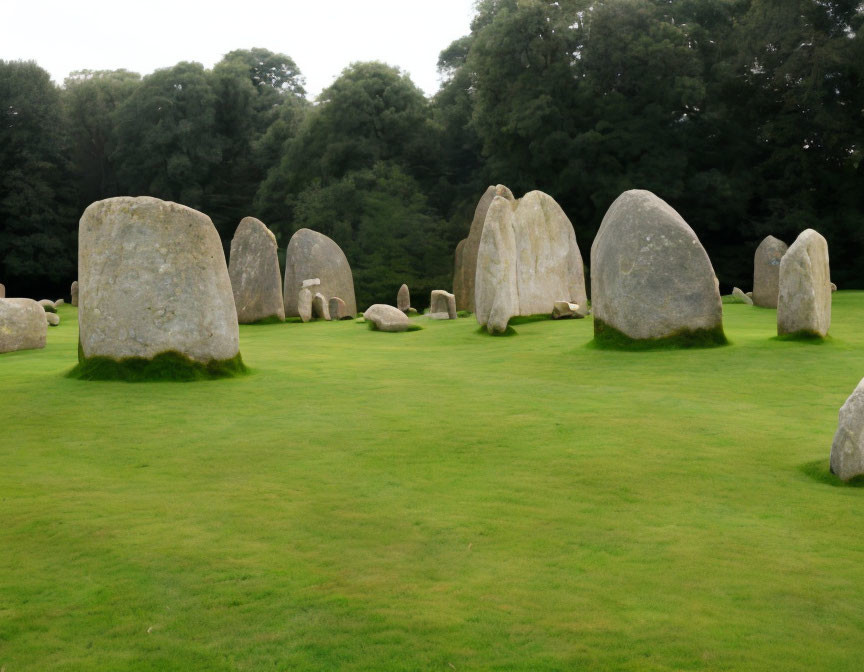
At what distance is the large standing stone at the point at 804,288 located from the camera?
11906 mm

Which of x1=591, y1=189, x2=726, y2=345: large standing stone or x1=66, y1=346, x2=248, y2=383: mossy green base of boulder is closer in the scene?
x1=66, y1=346, x2=248, y2=383: mossy green base of boulder

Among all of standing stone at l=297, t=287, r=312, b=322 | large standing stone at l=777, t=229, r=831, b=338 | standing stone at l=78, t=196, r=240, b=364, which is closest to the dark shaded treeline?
standing stone at l=297, t=287, r=312, b=322

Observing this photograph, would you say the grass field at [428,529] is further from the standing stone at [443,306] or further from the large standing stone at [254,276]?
the large standing stone at [254,276]

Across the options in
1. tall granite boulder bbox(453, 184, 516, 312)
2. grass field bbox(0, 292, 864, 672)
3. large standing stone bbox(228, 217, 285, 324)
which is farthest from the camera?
tall granite boulder bbox(453, 184, 516, 312)

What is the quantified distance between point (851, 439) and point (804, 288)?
6675 mm

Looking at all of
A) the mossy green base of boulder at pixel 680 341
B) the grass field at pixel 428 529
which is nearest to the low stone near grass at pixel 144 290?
the grass field at pixel 428 529

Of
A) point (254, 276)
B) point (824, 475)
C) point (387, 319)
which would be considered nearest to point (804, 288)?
point (824, 475)

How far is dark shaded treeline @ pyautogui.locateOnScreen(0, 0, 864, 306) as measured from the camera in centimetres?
2953

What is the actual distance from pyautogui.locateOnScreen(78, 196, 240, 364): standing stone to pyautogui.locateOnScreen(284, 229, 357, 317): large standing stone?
12.5 meters

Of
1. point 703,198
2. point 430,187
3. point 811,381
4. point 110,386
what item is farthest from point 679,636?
point 430,187

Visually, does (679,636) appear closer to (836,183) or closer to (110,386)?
(110,386)

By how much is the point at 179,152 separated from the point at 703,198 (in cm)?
2113

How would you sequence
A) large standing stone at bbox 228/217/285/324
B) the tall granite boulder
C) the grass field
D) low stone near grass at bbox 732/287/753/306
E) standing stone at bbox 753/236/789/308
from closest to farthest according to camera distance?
the grass field < standing stone at bbox 753/236/789/308 < large standing stone at bbox 228/217/285/324 < the tall granite boulder < low stone near grass at bbox 732/287/753/306

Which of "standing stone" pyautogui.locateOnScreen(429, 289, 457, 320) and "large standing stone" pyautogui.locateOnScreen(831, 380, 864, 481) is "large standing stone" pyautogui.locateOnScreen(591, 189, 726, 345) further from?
"standing stone" pyautogui.locateOnScreen(429, 289, 457, 320)
